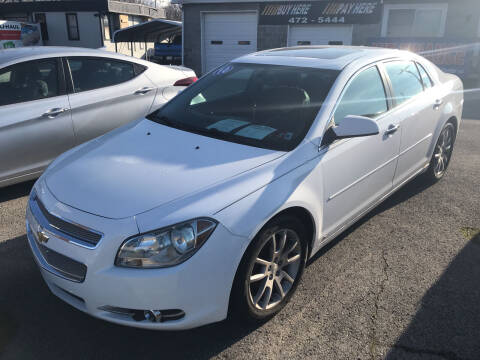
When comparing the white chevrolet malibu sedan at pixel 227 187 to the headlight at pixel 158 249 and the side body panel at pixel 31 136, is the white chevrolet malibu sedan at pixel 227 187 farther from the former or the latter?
the side body panel at pixel 31 136

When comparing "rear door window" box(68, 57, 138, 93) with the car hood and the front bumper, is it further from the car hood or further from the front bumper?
the front bumper

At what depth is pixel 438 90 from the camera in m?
4.50

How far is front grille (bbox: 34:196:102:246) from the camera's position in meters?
2.18

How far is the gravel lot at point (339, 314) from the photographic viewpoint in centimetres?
247

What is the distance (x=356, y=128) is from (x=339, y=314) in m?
1.26

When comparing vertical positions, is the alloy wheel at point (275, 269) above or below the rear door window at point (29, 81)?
below

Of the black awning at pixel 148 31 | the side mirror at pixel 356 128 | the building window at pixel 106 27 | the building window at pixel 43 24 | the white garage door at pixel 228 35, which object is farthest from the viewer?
the building window at pixel 43 24

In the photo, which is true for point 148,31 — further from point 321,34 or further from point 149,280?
point 149,280

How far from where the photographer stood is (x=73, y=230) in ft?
7.41

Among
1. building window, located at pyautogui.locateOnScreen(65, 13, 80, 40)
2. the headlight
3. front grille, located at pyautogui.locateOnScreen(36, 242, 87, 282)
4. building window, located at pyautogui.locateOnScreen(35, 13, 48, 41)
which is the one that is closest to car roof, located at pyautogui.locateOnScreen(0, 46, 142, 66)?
front grille, located at pyautogui.locateOnScreen(36, 242, 87, 282)

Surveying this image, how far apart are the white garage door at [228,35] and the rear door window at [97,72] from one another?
11.5 meters

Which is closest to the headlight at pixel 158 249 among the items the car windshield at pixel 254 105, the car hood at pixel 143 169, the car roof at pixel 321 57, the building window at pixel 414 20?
the car hood at pixel 143 169

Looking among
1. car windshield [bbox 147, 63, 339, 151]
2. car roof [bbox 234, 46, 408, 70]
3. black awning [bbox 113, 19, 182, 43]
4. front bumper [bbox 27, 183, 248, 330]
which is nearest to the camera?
front bumper [bbox 27, 183, 248, 330]

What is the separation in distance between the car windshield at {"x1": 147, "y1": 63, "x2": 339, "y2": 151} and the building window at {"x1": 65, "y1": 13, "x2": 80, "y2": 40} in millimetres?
31276
